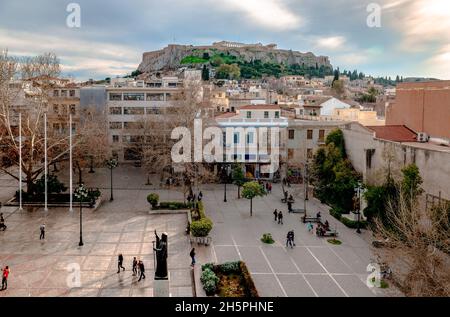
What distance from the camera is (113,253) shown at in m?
23.4

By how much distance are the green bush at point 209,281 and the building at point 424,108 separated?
20743mm

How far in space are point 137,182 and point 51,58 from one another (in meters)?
13.5

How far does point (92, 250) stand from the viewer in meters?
23.8

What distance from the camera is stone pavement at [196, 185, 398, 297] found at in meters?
19.5

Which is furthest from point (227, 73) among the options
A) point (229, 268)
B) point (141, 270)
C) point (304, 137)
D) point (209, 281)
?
point (209, 281)

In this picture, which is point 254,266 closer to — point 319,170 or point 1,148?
point 319,170

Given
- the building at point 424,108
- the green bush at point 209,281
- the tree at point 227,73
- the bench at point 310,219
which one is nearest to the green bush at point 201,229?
the green bush at point 209,281

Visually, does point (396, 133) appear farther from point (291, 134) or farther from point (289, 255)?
point (289, 255)

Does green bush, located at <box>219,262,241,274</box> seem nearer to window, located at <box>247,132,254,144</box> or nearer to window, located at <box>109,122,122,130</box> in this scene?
window, located at <box>247,132,254,144</box>

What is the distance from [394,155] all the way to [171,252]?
50.8 ft

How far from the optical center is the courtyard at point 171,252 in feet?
63.4

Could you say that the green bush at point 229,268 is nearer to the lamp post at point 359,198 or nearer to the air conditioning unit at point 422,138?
the lamp post at point 359,198

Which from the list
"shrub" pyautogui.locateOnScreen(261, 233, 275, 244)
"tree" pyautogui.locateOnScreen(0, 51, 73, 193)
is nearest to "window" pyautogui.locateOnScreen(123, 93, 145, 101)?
"tree" pyautogui.locateOnScreen(0, 51, 73, 193)
